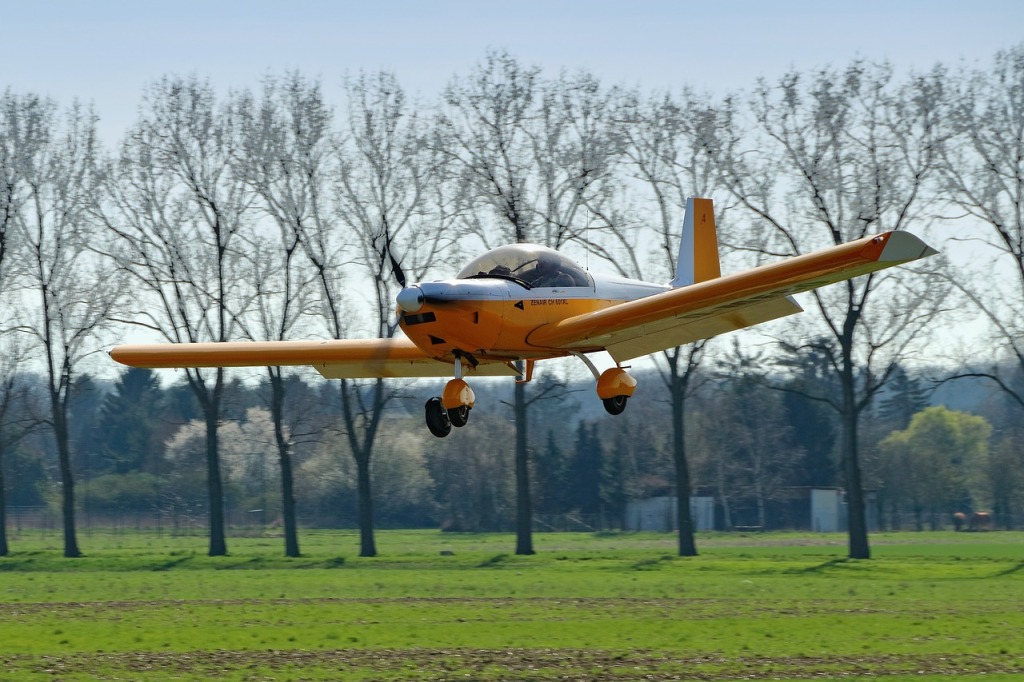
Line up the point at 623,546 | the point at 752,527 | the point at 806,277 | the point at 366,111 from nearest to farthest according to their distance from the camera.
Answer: the point at 806,277, the point at 366,111, the point at 623,546, the point at 752,527

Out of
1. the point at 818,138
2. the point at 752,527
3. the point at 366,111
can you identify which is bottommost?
the point at 752,527

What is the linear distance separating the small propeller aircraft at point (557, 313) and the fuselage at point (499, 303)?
14mm

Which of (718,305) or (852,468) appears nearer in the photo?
(718,305)

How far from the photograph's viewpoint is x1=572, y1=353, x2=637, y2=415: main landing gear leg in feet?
58.4

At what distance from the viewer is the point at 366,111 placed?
5631cm

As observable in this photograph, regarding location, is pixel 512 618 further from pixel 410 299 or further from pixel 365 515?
pixel 365 515

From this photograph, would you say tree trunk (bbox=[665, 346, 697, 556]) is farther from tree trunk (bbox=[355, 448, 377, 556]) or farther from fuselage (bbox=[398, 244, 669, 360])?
fuselage (bbox=[398, 244, 669, 360])

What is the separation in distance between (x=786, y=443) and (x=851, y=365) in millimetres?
61726

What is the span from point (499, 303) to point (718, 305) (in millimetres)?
2997

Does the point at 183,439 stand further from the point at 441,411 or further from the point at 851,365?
the point at 441,411

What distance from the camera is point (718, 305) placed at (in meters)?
17.0

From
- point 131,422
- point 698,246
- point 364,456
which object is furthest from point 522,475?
point 131,422

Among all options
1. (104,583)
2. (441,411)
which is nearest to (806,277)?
(441,411)

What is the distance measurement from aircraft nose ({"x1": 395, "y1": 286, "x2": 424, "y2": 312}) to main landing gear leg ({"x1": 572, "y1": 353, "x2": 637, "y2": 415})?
2929 mm
